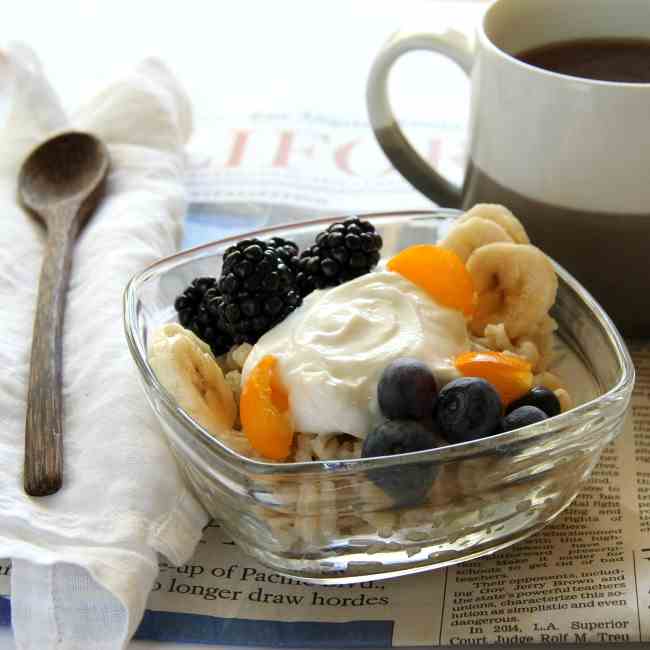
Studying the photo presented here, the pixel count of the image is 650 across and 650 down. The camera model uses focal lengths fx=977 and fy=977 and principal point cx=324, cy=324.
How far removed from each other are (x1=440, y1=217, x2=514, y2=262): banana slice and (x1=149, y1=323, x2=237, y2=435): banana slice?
274 millimetres

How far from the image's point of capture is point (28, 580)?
31.8 inches

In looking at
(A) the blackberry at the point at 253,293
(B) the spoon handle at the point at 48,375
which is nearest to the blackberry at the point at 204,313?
(A) the blackberry at the point at 253,293

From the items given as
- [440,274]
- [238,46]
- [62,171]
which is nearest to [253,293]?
[440,274]

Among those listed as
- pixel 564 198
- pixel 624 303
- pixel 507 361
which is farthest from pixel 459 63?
pixel 507 361

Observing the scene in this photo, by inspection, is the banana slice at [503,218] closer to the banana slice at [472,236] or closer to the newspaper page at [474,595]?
the banana slice at [472,236]

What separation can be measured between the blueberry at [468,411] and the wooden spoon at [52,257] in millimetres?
362

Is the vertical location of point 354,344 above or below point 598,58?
below

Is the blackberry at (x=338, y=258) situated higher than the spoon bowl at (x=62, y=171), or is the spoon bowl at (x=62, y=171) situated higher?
the blackberry at (x=338, y=258)

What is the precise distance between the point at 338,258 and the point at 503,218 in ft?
0.58

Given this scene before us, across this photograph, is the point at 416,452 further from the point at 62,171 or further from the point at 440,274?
the point at 62,171

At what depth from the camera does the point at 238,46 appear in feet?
6.33

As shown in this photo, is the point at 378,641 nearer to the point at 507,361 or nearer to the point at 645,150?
the point at 507,361

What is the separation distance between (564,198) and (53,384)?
1.87 ft

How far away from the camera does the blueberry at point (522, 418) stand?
821 millimetres
